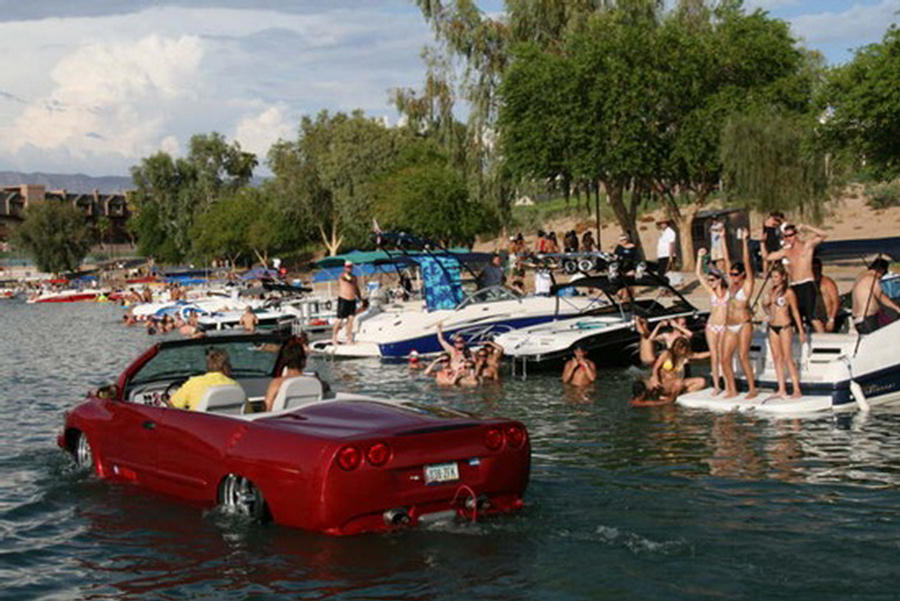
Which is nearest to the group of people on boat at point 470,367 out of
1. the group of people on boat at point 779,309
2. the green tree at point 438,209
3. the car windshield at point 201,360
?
the group of people on boat at point 779,309

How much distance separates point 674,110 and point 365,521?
39089 millimetres

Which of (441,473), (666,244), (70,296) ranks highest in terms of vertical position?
(666,244)

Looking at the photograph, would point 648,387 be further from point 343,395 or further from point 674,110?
point 674,110

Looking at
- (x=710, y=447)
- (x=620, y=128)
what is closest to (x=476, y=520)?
(x=710, y=447)

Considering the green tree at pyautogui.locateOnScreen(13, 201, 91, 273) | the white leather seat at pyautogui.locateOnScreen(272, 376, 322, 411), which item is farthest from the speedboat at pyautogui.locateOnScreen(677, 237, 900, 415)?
the green tree at pyautogui.locateOnScreen(13, 201, 91, 273)

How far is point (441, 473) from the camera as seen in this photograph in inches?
343

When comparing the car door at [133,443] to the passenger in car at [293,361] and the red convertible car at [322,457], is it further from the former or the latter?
the passenger in car at [293,361]

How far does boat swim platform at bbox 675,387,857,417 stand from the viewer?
1577cm

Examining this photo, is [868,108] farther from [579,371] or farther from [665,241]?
[579,371]

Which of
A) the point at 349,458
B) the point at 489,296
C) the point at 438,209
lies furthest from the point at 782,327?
the point at 438,209

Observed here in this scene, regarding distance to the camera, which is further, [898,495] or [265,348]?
[265,348]

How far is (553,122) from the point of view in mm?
44469

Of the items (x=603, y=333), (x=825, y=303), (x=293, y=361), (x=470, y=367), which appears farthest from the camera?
(x=603, y=333)

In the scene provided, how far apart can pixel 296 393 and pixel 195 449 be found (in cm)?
99
